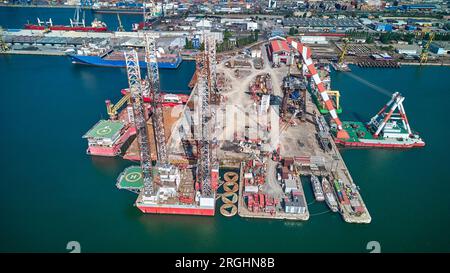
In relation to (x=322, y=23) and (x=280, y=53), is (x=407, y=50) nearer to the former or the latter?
(x=322, y=23)

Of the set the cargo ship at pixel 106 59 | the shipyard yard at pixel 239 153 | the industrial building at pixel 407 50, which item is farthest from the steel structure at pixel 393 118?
the industrial building at pixel 407 50

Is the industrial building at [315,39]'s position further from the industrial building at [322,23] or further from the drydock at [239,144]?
the drydock at [239,144]

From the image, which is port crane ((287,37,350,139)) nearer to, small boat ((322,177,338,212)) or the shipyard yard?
the shipyard yard

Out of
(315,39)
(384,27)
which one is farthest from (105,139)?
(384,27)

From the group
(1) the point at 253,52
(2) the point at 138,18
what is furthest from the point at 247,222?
(2) the point at 138,18

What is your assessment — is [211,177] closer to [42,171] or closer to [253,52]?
[42,171]

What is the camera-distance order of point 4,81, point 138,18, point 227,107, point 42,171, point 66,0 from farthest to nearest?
point 66,0
point 138,18
point 4,81
point 227,107
point 42,171

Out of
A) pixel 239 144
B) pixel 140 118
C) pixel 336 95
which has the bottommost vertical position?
pixel 239 144
